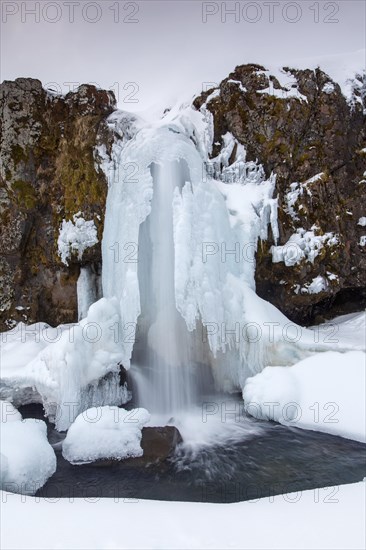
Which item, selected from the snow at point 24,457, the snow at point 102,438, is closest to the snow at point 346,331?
the snow at point 102,438

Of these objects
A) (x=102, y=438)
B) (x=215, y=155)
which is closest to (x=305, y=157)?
(x=215, y=155)

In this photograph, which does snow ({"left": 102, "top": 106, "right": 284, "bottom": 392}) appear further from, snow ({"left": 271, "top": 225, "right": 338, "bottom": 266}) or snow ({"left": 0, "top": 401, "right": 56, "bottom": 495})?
snow ({"left": 0, "top": 401, "right": 56, "bottom": 495})

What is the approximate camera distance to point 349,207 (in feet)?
34.5

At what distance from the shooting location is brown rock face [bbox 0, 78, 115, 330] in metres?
10.4

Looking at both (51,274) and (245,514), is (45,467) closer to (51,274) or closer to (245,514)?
(245,514)

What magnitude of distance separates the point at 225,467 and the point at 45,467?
245 centimetres

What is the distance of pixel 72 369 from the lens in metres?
7.29

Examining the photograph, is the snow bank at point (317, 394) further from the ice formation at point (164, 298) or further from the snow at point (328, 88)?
the snow at point (328, 88)

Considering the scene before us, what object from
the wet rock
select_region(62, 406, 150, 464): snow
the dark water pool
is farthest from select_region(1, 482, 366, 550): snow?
select_region(62, 406, 150, 464): snow

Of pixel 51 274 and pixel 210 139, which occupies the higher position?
pixel 210 139

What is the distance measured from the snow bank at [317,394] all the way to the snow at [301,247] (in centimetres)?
293

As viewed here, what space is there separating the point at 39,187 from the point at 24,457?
7680 mm

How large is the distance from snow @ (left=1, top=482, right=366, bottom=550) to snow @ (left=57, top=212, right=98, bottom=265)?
6.69m

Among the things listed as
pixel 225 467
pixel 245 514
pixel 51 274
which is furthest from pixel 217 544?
pixel 51 274
